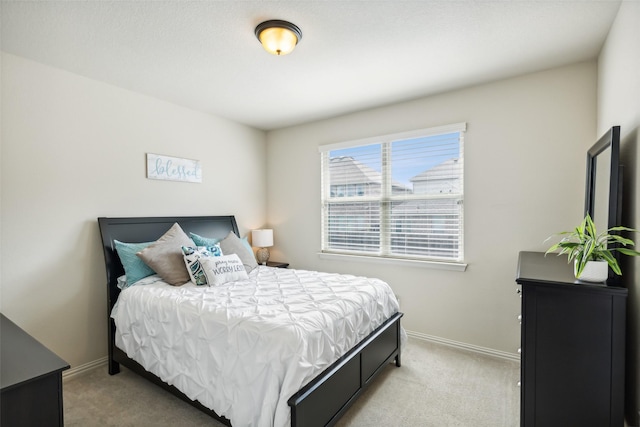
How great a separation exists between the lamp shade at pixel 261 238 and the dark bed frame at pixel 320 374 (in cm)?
56

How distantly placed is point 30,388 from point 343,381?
153 centimetres

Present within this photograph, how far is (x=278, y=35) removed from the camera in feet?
6.68

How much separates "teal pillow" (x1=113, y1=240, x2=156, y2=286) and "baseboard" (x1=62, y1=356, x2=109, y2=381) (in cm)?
85

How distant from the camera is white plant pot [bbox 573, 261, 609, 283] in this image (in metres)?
1.57

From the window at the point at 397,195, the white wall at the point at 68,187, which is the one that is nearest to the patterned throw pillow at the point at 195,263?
the white wall at the point at 68,187

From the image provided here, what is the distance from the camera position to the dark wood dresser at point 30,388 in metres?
1.17

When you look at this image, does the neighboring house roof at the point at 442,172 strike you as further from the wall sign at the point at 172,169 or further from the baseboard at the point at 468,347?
the wall sign at the point at 172,169

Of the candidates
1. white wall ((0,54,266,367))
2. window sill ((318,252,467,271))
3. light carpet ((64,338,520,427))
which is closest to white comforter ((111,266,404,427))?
light carpet ((64,338,520,427))

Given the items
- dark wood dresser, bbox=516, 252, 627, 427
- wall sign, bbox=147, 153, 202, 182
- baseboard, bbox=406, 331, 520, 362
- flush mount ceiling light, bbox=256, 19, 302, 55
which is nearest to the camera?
dark wood dresser, bbox=516, 252, 627, 427

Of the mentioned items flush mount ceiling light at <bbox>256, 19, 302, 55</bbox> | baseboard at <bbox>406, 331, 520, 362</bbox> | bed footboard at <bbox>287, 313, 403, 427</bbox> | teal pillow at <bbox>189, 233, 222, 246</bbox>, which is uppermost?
flush mount ceiling light at <bbox>256, 19, 302, 55</bbox>

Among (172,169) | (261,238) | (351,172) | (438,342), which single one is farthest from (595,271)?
(172,169)

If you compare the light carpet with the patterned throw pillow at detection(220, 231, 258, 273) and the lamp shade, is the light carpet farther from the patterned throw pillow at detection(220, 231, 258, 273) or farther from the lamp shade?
the lamp shade

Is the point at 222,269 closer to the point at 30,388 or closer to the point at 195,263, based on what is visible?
the point at 195,263

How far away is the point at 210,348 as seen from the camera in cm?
187
